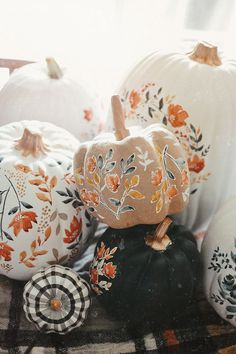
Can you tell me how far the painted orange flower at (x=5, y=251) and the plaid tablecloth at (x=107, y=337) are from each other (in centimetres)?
9

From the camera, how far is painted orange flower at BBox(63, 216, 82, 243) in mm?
819

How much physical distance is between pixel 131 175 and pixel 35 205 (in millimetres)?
169

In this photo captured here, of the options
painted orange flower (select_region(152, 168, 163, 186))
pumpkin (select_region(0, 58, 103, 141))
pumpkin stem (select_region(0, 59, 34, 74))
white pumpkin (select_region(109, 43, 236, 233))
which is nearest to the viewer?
painted orange flower (select_region(152, 168, 163, 186))

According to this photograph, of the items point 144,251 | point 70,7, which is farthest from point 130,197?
point 70,7

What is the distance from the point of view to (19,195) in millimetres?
774

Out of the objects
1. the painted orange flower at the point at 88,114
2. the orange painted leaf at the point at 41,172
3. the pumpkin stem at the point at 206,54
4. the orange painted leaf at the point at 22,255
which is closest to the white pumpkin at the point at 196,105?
the pumpkin stem at the point at 206,54

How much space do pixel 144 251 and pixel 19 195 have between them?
0.22m

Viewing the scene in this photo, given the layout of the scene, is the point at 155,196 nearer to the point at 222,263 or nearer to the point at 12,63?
the point at 222,263

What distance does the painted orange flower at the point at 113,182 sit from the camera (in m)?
0.73

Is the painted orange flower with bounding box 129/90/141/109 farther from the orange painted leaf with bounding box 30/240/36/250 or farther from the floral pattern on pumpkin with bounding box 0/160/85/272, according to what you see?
the orange painted leaf with bounding box 30/240/36/250

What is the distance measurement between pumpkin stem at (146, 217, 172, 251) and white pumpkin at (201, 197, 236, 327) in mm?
83

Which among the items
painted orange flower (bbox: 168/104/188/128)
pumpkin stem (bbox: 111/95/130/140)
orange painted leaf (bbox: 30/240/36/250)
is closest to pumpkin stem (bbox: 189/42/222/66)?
painted orange flower (bbox: 168/104/188/128)

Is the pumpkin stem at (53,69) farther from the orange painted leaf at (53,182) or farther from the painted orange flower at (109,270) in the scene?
the painted orange flower at (109,270)

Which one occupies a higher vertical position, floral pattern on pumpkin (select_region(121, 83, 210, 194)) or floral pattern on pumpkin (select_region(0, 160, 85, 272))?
floral pattern on pumpkin (select_region(121, 83, 210, 194))
